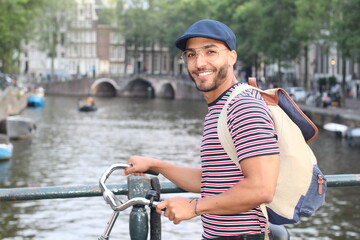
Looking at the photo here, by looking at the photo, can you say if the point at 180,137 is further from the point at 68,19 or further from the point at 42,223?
the point at 68,19

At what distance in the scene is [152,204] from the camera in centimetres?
303

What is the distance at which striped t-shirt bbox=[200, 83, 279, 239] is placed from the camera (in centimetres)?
301

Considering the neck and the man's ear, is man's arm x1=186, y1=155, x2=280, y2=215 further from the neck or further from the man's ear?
the man's ear

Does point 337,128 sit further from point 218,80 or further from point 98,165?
point 218,80

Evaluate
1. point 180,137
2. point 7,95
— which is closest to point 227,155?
point 180,137

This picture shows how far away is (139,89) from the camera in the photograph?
311 ft

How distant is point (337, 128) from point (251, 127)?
101 feet

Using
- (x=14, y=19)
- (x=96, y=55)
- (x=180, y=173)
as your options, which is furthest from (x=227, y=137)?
(x=96, y=55)

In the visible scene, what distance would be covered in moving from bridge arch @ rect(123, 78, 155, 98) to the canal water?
40.1 m

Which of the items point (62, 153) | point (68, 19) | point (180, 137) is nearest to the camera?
point (62, 153)

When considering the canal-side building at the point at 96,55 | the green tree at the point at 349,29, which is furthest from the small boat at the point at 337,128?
the canal-side building at the point at 96,55

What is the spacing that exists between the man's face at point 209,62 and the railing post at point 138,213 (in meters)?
0.46

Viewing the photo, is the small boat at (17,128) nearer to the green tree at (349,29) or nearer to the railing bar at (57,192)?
the green tree at (349,29)

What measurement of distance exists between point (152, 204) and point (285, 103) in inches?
25.1
